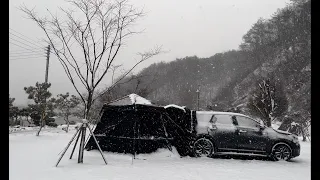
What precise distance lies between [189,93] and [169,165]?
7059cm

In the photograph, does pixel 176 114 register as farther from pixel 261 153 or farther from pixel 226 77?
pixel 226 77

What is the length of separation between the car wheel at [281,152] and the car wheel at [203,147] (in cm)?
226

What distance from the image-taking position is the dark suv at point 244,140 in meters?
10.5

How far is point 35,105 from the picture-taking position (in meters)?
27.9

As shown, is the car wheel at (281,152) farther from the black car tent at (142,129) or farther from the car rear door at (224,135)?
the black car tent at (142,129)

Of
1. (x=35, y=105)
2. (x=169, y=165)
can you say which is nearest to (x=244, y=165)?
(x=169, y=165)

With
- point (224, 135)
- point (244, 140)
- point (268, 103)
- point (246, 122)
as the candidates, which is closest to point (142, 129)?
point (224, 135)

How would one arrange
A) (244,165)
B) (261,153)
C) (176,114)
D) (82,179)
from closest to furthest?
(82,179) → (244,165) → (261,153) → (176,114)

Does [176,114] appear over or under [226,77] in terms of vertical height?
under

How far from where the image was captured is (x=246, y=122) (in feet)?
35.9

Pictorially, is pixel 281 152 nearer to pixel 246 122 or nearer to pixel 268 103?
pixel 246 122

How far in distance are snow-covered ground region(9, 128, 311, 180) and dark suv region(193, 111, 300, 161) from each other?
42 centimetres

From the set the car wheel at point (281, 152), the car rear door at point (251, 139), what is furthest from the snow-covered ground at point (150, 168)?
the car rear door at point (251, 139)

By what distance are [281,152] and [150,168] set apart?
5.16 m
